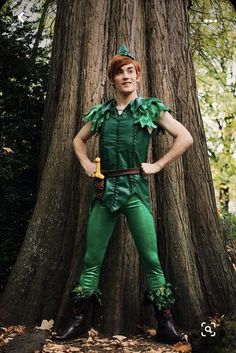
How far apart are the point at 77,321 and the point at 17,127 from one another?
2777mm

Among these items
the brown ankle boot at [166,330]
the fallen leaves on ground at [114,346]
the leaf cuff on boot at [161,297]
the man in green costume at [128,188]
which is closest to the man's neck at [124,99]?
the man in green costume at [128,188]

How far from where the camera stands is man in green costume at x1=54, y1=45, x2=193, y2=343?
3529 mm

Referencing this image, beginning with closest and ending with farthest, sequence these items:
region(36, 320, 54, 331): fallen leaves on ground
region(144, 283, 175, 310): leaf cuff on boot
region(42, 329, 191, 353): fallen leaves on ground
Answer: region(42, 329, 191, 353): fallen leaves on ground, region(144, 283, 175, 310): leaf cuff on boot, region(36, 320, 54, 331): fallen leaves on ground

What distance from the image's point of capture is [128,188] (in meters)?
3.53

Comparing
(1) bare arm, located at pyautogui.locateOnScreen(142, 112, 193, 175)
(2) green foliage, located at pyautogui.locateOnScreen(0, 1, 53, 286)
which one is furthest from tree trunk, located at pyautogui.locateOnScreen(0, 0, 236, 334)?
(2) green foliage, located at pyautogui.locateOnScreen(0, 1, 53, 286)

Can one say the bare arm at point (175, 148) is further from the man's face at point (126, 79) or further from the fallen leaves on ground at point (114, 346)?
the fallen leaves on ground at point (114, 346)

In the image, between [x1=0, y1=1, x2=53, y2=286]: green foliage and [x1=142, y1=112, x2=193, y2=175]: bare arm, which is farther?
[x1=0, y1=1, x2=53, y2=286]: green foliage

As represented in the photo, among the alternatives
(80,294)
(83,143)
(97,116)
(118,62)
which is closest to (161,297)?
(80,294)

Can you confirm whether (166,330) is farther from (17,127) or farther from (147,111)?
(17,127)

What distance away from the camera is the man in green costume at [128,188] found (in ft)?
11.6

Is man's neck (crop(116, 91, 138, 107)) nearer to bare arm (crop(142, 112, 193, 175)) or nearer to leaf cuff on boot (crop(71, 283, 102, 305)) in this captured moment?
bare arm (crop(142, 112, 193, 175))

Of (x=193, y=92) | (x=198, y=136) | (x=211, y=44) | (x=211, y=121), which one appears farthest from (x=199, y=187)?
(x=211, y=121)

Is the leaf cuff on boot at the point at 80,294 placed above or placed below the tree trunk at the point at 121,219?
below

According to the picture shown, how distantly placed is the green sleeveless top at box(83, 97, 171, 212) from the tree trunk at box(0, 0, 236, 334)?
1.59ft
